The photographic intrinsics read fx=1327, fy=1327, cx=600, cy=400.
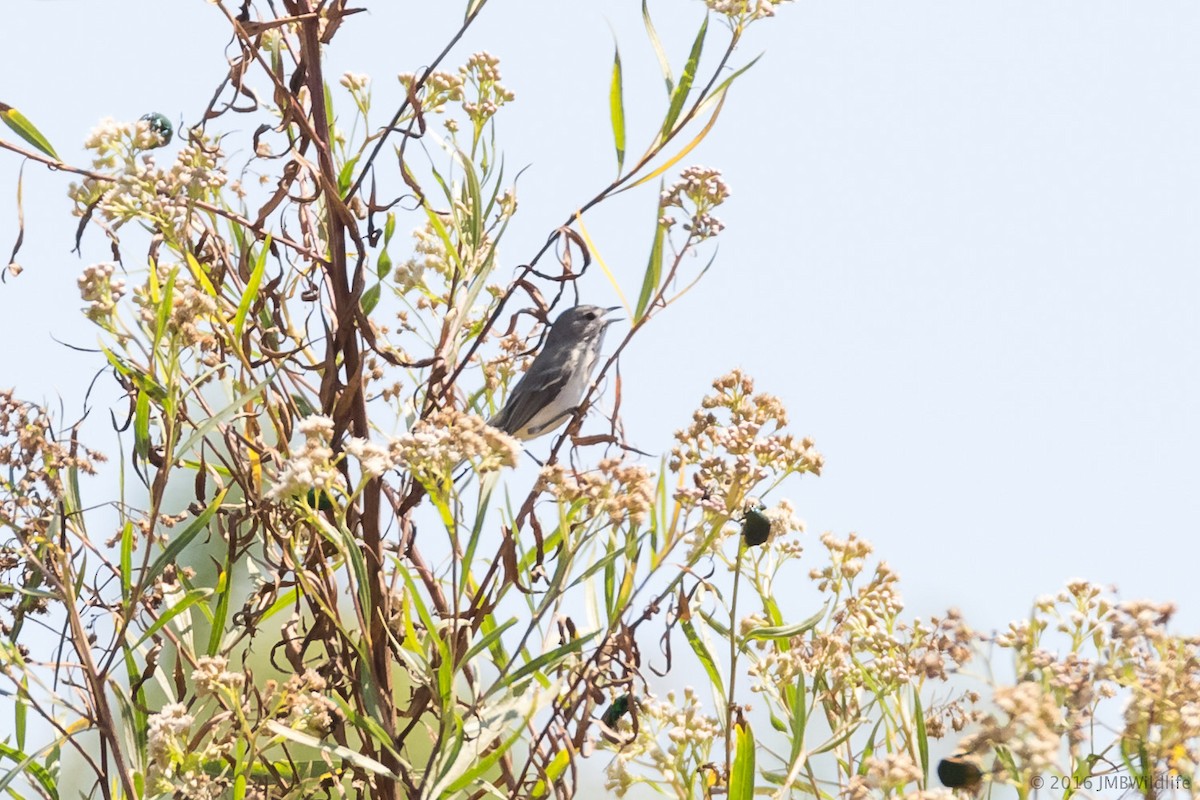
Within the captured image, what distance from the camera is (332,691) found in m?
1.64

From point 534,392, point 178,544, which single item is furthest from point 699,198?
point 534,392

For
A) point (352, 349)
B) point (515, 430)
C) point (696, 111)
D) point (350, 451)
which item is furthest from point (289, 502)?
point (515, 430)

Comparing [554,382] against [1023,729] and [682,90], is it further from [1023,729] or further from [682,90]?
[1023,729]

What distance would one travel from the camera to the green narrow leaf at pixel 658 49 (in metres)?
1.82

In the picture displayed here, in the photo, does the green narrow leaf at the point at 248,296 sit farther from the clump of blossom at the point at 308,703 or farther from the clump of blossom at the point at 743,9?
the clump of blossom at the point at 743,9

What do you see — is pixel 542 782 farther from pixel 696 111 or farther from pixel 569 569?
pixel 696 111

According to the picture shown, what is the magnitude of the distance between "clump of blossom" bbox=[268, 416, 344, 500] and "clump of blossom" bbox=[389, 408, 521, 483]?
0.07m

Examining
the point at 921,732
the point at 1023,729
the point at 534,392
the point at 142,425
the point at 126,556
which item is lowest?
the point at 1023,729

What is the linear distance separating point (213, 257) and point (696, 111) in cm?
69

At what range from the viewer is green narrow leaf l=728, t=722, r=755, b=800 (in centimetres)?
158

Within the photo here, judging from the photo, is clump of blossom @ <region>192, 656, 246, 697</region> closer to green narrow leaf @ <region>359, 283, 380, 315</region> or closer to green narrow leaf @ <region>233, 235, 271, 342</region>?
green narrow leaf @ <region>233, 235, 271, 342</region>

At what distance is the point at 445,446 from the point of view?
1.43 m

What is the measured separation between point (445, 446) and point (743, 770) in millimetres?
541

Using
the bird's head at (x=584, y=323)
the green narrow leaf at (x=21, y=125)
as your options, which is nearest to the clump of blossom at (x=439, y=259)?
the green narrow leaf at (x=21, y=125)
